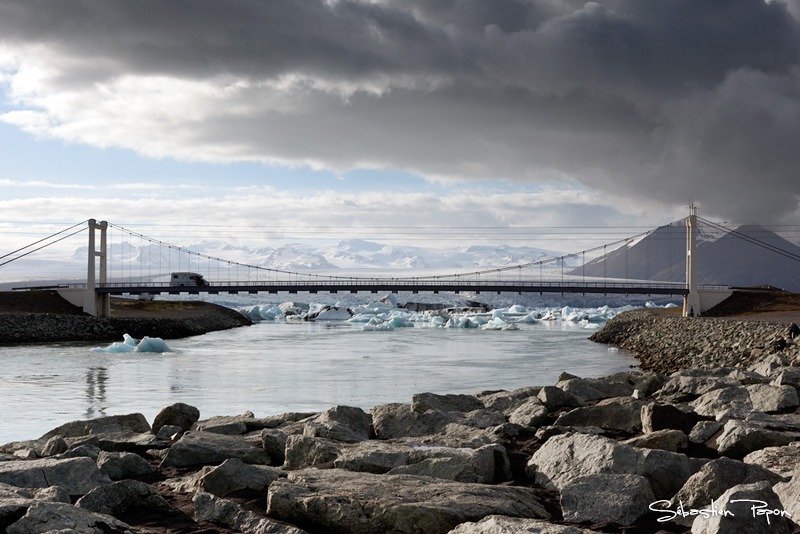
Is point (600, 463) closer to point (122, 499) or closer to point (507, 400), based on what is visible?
point (122, 499)

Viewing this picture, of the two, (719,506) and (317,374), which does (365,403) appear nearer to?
(317,374)

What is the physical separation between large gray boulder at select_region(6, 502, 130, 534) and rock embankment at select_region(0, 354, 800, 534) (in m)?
0.01

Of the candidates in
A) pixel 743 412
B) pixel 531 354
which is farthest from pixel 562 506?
pixel 531 354

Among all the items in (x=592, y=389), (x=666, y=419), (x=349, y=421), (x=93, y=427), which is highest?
(x=666, y=419)

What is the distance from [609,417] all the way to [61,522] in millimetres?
6303

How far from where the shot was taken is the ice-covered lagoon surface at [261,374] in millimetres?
17359

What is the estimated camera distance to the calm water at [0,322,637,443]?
17.3m

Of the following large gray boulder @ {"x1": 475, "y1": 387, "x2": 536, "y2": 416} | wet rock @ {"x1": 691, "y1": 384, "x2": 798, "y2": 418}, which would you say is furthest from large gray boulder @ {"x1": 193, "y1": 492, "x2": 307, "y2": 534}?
large gray boulder @ {"x1": 475, "y1": 387, "x2": 536, "y2": 416}

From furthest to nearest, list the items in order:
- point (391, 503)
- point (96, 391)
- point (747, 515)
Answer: point (96, 391) → point (391, 503) → point (747, 515)

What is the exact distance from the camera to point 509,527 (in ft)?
13.7

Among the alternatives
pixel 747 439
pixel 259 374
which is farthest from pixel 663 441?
pixel 259 374

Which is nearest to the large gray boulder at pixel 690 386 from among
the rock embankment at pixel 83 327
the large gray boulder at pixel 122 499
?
the large gray boulder at pixel 122 499

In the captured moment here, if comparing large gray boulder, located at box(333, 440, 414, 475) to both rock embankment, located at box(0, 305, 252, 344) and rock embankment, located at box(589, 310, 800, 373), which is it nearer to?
rock embankment, located at box(589, 310, 800, 373)

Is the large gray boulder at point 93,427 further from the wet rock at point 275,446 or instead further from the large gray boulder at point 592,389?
the large gray boulder at point 592,389
